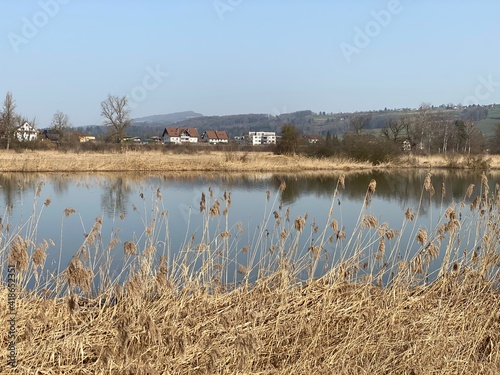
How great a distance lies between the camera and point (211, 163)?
80.0 feet

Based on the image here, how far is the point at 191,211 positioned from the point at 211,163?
46.3ft

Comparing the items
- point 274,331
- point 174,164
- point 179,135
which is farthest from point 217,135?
point 274,331

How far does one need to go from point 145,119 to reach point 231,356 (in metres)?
136

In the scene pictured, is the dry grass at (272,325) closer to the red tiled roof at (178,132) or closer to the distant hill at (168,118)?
the red tiled roof at (178,132)

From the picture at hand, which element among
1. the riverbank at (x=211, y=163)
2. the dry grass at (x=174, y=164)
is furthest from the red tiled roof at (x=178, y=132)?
the dry grass at (x=174, y=164)

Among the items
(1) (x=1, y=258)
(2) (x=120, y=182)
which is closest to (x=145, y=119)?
(2) (x=120, y=182)

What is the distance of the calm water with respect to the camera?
556cm

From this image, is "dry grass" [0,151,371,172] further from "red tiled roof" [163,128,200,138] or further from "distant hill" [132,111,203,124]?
"distant hill" [132,111,203,124]

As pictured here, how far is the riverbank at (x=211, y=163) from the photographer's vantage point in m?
22.0

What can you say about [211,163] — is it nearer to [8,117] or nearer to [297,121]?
[8,117]

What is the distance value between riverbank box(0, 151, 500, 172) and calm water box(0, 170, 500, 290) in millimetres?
2151

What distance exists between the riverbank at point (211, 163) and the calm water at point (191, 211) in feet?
7.06

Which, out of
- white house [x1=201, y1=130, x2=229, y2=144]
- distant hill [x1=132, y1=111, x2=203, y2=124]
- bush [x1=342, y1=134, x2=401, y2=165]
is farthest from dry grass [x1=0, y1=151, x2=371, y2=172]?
distant hill [x1=132, y1=111, x2=203, y2=124]

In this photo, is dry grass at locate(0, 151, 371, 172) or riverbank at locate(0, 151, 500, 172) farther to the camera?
riverbank at locate(0, 151, 500, 172)
